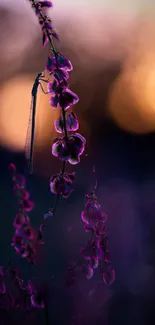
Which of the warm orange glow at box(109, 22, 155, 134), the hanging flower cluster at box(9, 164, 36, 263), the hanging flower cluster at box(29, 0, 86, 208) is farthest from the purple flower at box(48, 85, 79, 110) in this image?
the warm orange glow at box(109, 22, 155, 134)

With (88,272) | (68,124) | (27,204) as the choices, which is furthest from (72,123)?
(88,272)

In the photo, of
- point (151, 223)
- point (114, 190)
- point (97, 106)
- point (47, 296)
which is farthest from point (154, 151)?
point (47, 296)

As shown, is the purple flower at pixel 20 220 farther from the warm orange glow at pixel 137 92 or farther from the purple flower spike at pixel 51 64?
the warm orange glow at pixel 137 92

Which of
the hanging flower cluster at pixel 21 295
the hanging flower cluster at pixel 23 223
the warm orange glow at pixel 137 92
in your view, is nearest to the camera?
the hanging flower cluster at pixel 23 223

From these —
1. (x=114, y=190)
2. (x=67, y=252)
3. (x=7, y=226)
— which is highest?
(x=114, y=190)

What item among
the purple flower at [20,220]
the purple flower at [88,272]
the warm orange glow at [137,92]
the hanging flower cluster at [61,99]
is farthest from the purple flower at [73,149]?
the warm orange glow at [137,92]

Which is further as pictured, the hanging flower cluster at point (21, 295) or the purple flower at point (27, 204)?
the hanging flower cluster at point (21, 295)

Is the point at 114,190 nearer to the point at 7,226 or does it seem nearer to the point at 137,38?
the point at 7,226
